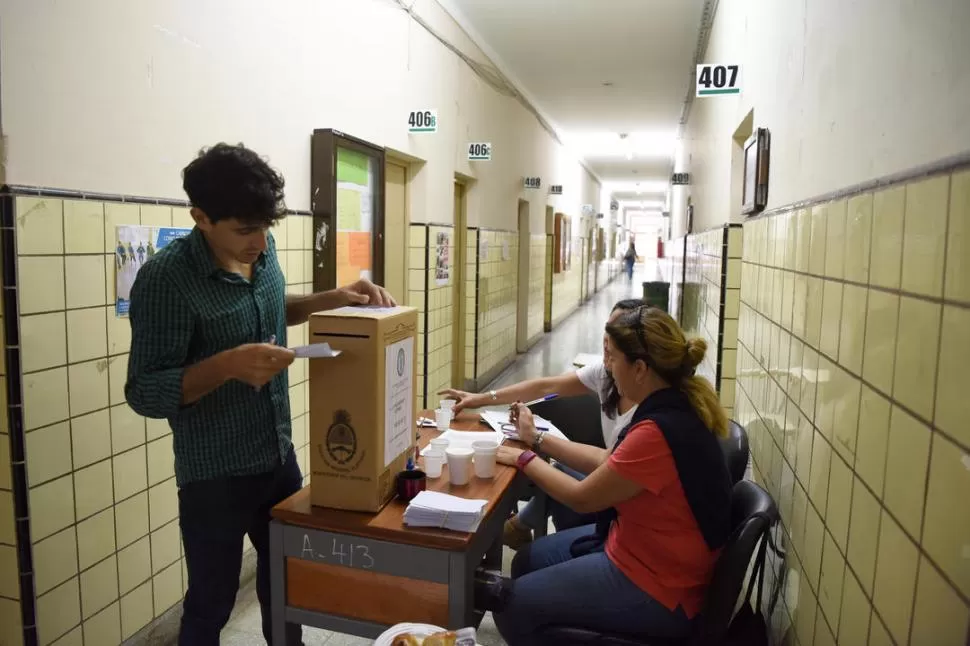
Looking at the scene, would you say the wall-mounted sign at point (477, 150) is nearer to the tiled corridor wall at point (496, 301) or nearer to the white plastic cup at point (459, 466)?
the tiled corridor wall at point (496, 301)

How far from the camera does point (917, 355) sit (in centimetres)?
108

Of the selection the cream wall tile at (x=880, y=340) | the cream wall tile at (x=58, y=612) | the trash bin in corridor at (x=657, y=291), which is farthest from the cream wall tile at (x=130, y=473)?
the trash bin in corridor at (x=657, y=291)

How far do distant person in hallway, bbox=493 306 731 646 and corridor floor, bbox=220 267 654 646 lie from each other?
3.09 feet

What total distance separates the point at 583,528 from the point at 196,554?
1.17 metres

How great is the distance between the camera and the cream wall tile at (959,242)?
94 cm

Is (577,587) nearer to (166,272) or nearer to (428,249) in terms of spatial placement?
(166,272)

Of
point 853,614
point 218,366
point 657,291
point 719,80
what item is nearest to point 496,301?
point 657,291

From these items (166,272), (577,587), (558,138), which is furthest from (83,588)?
(558,138)

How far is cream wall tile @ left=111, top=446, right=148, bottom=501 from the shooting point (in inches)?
88.4

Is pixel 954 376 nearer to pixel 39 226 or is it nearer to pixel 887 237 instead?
pixel 887 237

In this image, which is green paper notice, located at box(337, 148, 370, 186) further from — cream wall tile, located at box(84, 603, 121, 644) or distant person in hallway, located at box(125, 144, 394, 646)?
cream wall tile, located at box(84, 603, 121, 644)

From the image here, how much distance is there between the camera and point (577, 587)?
1757 mm

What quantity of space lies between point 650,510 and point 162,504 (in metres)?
1.78

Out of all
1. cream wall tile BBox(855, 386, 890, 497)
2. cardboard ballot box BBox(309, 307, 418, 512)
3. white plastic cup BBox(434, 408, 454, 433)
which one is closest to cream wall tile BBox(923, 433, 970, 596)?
cream wall tile BBox(855, 386, 890, 497)
